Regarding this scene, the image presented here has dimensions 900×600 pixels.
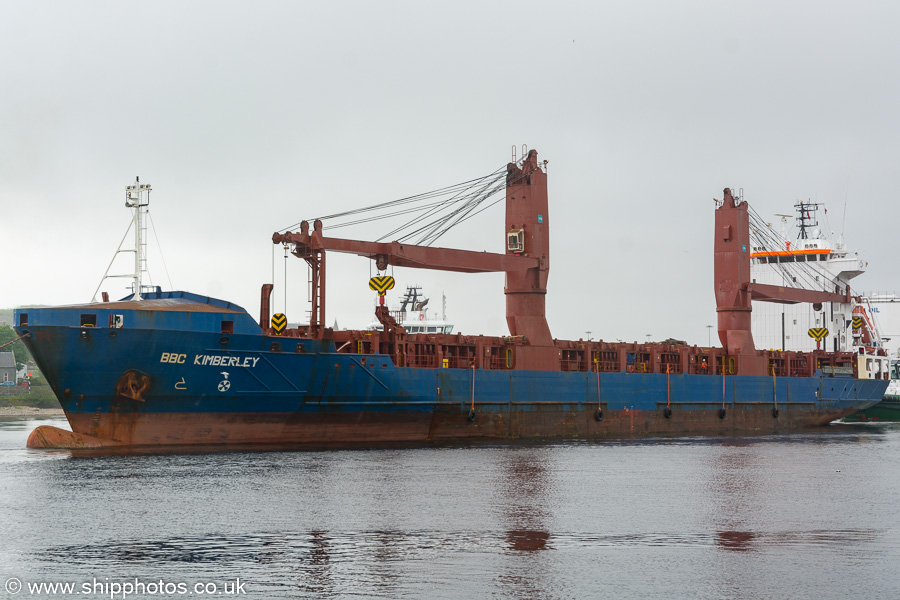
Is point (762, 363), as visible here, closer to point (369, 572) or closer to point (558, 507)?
point (558, 507)

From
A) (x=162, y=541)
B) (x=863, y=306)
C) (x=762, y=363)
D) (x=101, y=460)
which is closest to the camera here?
(x=162, y=541)

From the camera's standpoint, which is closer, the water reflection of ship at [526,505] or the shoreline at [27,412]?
the water reflection of ship at [526,505]

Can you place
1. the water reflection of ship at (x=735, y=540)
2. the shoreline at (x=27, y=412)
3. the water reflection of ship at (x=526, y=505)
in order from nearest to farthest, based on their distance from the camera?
the water reflection of ship at (x=735, y=540)
the water reflection of ship at (x=526, y=505)
the shoreline at (x=27, y=412)

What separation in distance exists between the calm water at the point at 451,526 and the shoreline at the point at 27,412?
44415mm

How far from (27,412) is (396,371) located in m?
47.8

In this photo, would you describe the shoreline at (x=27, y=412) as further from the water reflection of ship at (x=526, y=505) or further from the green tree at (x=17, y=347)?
the water reflection of ship at (x=526, y=505)

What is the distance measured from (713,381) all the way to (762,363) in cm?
452

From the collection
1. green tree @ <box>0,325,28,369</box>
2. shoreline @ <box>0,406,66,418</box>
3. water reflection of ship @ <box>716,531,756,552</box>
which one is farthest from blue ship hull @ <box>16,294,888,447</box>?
green tree @ <box>0,325,28,369</box>

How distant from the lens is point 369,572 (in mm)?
12359

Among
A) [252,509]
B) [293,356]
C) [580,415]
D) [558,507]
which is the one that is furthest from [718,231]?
[252,509]

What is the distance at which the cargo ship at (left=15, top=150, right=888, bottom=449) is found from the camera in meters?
26.3

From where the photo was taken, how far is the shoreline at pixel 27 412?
67188 millimetres

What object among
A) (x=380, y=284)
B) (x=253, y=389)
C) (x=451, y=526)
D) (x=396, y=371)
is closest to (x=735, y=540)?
(x=451, y=526)

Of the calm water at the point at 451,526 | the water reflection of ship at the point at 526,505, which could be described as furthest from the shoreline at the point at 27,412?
the water reflection of ship at the point at 526,505
